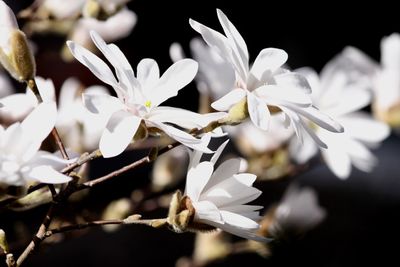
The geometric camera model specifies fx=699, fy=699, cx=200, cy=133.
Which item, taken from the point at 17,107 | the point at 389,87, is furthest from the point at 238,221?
the point at 389,87

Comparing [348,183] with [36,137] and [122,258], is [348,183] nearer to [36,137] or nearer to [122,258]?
[122,258]

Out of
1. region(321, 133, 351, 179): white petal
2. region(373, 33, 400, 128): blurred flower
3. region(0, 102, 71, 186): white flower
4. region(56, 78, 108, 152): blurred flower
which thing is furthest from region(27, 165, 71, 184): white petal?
region(373, 33, 400, 128): blurred flower

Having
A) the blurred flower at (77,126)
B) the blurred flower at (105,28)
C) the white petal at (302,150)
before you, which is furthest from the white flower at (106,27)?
the white petal at (302,150)

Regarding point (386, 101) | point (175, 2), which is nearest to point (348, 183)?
point (175, 2)

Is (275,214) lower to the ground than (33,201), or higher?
lower

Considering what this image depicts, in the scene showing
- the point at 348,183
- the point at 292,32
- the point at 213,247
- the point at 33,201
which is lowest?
the point at 348,183

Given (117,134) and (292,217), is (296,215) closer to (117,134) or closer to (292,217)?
(292,217)

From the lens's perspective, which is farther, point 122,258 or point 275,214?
point 122,258

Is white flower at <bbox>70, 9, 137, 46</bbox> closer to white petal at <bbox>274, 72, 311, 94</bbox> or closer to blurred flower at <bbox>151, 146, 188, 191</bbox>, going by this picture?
blurred flower at <bbox>151, 146, 188, 191</bbox>
